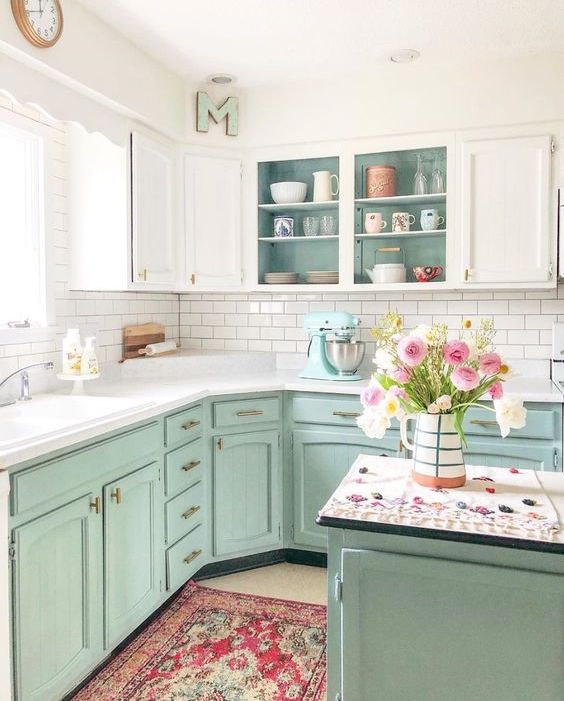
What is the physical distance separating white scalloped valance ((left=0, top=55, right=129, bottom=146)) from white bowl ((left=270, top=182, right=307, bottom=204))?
0.91 meters

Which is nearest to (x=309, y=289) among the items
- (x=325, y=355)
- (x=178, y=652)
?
(x=325, y=355)

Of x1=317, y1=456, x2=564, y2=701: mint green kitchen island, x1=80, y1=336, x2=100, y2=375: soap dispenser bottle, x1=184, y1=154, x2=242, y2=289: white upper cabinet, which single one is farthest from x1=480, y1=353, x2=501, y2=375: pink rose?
x1=184, y1=154, x2=242, y2=289: white upper cabinet

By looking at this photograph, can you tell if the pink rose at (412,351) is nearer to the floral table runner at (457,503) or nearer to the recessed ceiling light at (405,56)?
the floral table runner at (457,503)

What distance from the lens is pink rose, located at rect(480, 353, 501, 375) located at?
5.21ft

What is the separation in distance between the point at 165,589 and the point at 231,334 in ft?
5.57

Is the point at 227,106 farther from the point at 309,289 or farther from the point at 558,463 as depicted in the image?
the point at 558,463

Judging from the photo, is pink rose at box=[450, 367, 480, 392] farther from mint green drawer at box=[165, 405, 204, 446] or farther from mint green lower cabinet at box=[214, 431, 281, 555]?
mint green lower cabinet at box=[214, 431, 281, 555]

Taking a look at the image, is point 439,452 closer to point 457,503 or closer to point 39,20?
point 457,503

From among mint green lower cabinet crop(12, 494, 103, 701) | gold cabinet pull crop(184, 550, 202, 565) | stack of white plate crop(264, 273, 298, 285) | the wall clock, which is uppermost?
the wall clock

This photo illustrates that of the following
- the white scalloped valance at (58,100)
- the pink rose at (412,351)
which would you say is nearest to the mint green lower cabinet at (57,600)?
the pink rose at (412,351)

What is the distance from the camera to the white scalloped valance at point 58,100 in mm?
2270

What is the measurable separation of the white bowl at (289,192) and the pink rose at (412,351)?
2.14m

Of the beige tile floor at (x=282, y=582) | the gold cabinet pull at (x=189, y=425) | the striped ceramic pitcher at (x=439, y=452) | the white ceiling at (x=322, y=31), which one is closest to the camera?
the striped ceramic pitcher at (x=439, y=452)

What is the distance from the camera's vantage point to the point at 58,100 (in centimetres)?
252
